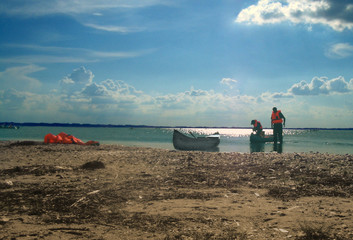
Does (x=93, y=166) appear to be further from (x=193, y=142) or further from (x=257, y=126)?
(x=257, y=126)

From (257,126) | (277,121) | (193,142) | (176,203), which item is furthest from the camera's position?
(257,126)

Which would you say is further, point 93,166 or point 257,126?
point 257,126

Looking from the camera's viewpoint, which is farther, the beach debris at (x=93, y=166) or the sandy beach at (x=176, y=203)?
the beach debris at (x=93, y=166)

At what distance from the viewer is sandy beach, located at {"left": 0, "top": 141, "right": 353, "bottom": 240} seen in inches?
181

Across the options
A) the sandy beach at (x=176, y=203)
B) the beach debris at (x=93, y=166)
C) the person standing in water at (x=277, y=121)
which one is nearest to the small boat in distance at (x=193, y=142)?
the person standing in water at (x=277, y=121)

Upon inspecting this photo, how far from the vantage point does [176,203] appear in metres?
6.18

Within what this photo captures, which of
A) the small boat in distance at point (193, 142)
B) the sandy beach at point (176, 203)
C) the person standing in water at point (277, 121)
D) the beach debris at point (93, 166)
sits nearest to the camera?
the sandy beach at point (176, 203)

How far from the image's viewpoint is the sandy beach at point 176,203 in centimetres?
460

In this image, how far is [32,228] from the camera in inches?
184

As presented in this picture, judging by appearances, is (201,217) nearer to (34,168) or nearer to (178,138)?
(34,168)

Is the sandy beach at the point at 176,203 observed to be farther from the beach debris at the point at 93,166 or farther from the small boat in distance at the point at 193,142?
the small boat in distance at the point at 193,142

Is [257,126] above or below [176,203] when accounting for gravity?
above

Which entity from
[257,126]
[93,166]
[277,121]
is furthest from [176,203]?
[257,126]

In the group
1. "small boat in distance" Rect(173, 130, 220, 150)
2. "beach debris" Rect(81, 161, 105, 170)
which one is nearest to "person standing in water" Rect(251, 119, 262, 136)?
"small boat in distance" Rect(173, 130, 220, 150)
